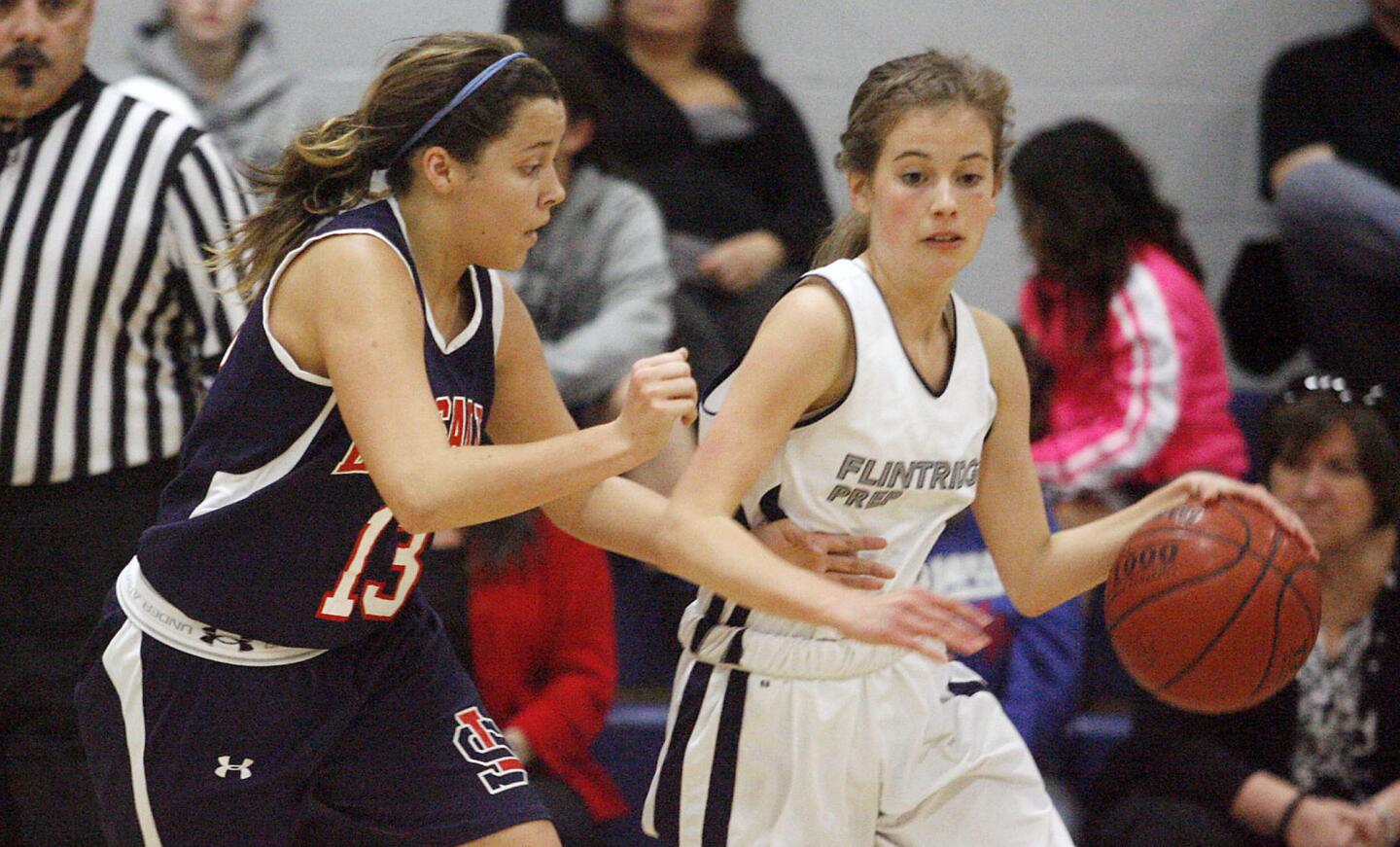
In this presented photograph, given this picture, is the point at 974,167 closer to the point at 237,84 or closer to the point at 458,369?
the point at 458,369

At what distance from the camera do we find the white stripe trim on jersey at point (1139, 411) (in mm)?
4895

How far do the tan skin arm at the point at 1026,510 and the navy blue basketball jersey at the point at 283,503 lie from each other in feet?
2.95

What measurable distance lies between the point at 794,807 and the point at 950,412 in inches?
26.5

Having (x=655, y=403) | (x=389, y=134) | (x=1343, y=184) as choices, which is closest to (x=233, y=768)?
(x=655, y=403)

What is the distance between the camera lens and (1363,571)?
172 inches

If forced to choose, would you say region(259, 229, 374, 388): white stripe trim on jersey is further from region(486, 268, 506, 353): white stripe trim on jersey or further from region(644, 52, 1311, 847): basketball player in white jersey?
region(644, 52, 1311, 847): basketball player in white jersey

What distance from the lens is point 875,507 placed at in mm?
2908

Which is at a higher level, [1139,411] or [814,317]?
[814,317]

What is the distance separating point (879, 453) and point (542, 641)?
1841 mm

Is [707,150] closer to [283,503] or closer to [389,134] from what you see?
[389,134]

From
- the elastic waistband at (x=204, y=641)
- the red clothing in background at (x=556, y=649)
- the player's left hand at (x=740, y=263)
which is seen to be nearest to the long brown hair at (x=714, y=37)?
the player's left hand at (x=740, y=263)

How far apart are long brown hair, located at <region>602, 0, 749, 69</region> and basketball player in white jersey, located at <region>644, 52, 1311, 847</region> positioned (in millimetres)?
2224

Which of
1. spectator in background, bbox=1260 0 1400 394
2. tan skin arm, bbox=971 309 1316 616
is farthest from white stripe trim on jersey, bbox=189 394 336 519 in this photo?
spectator in background, bbox=1260 0 1400 394

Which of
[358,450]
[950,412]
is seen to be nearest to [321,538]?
[358,450]
